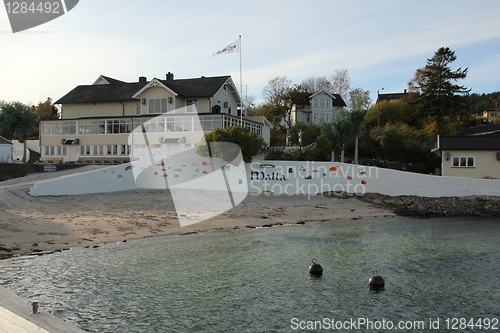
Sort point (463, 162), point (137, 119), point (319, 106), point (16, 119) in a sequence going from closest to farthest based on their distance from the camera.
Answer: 1. point (463, 162)
2. point (137, 119)
3. point (16, 119)
4. point (319, 106)

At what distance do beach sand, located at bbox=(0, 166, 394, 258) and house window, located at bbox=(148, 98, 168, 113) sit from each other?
64.2 ft

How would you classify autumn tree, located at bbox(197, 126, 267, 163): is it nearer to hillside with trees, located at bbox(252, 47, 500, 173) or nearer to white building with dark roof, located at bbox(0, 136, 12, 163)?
hillside with trees, located at bbox(252, 47, 500, 173)

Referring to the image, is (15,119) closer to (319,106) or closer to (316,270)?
(319,106)

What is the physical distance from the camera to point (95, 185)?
91.7ft

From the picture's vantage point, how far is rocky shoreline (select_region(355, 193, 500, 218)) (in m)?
27.6

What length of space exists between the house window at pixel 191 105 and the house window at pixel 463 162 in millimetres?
26743

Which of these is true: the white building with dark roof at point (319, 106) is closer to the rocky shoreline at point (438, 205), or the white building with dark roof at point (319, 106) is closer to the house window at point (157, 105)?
the house window at point (157, 105)

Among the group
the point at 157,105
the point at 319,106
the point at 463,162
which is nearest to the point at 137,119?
the point at 157,105

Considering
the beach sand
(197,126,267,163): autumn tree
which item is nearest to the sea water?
the beach sand

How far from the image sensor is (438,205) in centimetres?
2858

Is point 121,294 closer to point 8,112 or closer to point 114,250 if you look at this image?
point 114,250

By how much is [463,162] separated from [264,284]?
2752 cm

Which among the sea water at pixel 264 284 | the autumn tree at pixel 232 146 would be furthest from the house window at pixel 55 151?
the sea water at pixel 264 284

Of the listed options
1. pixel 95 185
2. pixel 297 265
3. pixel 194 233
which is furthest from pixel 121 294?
pixel 95 185
